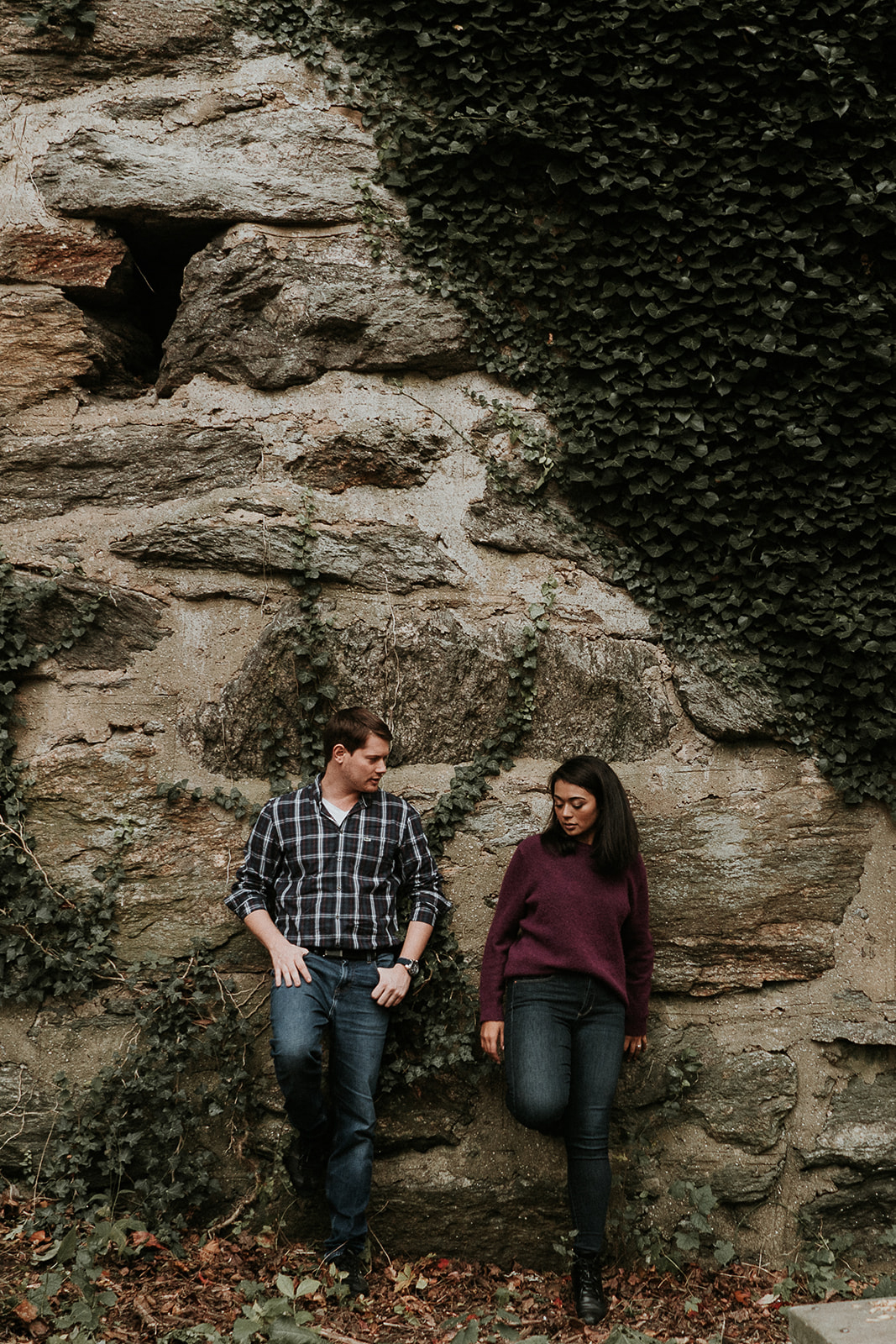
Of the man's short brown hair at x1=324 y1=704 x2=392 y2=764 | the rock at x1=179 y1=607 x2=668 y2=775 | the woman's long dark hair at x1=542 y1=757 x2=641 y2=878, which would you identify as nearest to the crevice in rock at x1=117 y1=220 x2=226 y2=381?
the rock at x1=179 y1=607 x2=668 y2=775

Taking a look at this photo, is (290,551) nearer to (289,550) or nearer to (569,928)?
(289,550)

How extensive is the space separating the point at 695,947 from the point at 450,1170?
48.3 inches

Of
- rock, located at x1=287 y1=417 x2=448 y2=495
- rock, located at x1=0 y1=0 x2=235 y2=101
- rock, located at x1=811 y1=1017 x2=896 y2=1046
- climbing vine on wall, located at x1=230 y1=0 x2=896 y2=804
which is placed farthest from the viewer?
rock, located at x1=0 y1=0 x2=235 y2=101

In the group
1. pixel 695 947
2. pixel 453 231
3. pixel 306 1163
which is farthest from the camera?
pixel 453 231

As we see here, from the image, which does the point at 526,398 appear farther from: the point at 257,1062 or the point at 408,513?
the point at 257,1062

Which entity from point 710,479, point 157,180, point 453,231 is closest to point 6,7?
point 157,180

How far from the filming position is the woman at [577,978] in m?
3.24

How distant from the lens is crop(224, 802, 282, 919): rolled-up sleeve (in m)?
3.37

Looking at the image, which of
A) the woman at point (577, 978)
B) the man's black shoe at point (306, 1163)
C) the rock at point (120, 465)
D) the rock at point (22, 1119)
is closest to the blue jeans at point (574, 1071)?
the woman at point (577, 978)

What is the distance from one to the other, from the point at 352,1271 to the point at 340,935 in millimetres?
1095

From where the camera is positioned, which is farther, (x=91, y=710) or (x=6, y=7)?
(x=6, y=7)

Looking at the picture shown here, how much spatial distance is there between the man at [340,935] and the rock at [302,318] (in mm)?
1535

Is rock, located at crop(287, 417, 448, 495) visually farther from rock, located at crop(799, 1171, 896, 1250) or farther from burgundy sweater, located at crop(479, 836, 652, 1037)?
rock, located at crop(799, 1171, 896, 1250)

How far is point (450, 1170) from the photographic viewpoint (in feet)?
11.5
